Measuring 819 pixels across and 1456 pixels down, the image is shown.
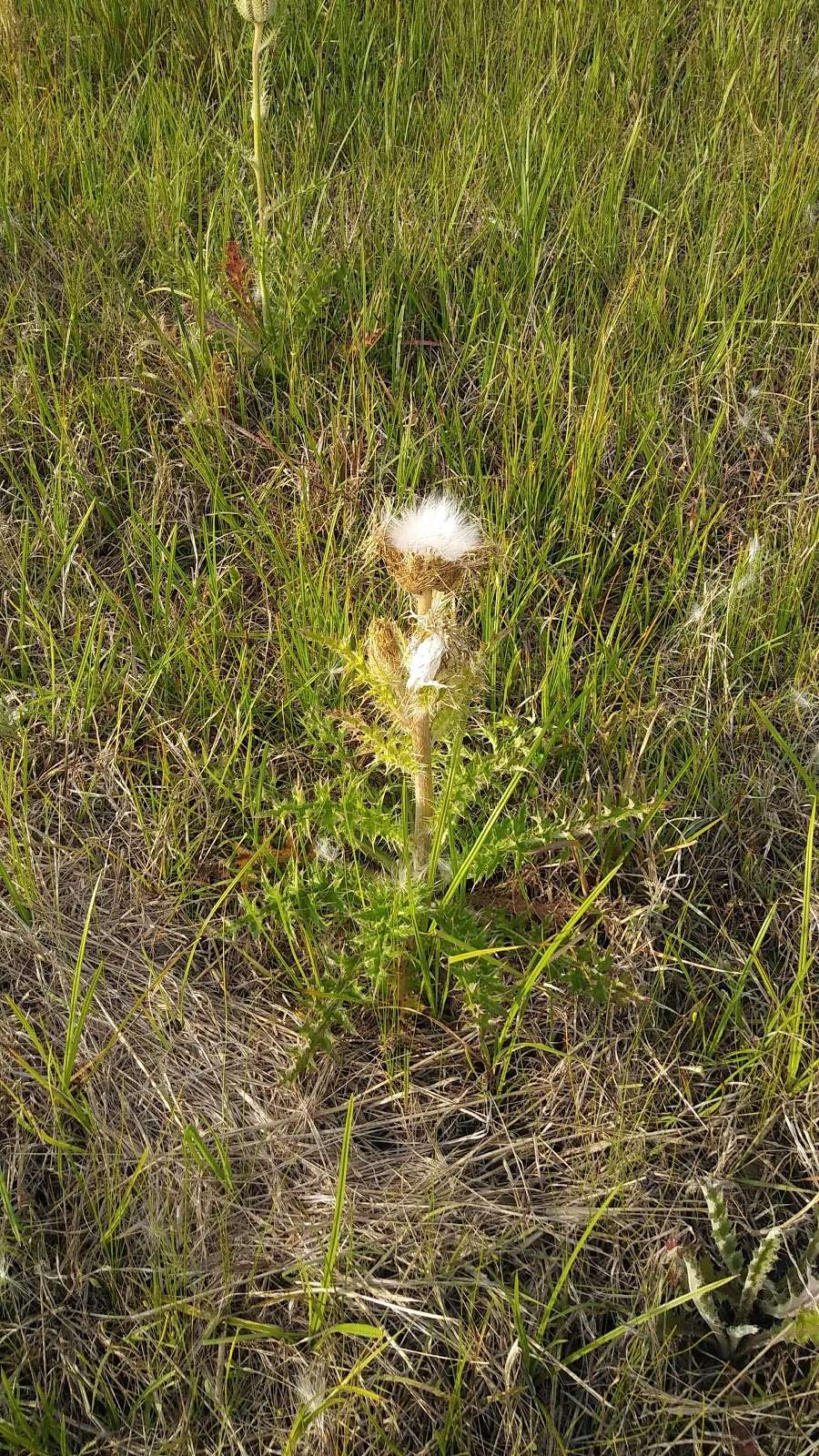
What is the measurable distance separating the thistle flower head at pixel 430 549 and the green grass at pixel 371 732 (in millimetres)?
281

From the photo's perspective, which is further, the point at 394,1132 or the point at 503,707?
the point at 503,707

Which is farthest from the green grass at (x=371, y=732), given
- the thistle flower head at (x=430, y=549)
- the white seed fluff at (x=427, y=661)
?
the thistle flower head at (x=430, y=549)

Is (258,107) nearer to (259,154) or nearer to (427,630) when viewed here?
(259,154)

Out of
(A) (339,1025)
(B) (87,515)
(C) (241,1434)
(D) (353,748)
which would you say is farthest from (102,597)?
(C) (241,1434)

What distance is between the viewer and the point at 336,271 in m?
2.34

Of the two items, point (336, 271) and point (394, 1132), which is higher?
point (336, 271)

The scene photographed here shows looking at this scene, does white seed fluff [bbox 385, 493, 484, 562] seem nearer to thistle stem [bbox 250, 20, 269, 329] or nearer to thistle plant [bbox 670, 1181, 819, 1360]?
thistle plant [bbox 670, 1181, 819, 1360]

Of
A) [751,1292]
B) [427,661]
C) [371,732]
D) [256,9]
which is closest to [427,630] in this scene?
[427,661]

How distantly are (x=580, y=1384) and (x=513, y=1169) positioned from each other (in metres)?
0.27

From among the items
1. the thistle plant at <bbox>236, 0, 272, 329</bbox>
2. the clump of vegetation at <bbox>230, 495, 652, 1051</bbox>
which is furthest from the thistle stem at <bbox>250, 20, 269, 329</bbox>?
the clump of vegetation at <bbox>230, 495, 652, 1051</bbox>

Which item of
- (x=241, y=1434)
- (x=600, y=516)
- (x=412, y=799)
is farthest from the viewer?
(x=600, y=516)

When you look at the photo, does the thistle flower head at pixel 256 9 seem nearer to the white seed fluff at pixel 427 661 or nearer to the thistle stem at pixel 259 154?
the thistle stem at pixel 259 154

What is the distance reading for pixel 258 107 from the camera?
218cm

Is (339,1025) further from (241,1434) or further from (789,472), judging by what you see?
(789,472)
